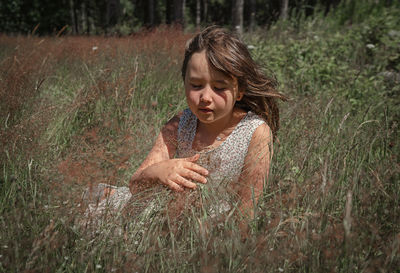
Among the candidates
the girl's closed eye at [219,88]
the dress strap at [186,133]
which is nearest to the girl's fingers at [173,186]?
the dress strap at [186,133]

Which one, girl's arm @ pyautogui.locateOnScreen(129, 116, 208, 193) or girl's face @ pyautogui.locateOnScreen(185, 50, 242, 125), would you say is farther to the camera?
girl's face @ pyautogui.locateOnScreen(185, 50, 242, 125)

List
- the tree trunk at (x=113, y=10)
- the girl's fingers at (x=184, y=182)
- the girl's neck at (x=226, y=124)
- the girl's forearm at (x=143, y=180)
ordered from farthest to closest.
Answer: the tree trunk at (x=113, y=10) < the girl's neck at (x=226, y=124) < the girl's forearm at (x=143, y=180) < the girl's fingers at (x=184, y=182)

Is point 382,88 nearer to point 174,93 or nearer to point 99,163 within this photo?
point 174,93

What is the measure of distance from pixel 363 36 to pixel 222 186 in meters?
4.42

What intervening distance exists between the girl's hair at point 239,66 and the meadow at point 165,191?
1.03 ft

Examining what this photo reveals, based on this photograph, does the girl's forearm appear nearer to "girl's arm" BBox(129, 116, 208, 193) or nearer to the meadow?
"girl's arm" BBox(129, 116, 208, 193)

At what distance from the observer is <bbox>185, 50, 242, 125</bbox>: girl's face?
67.1 inches

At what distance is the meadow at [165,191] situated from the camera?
1.25 metres

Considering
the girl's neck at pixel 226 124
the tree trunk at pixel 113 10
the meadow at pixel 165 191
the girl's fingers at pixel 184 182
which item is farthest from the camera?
the tree trunk at pixel 113 10

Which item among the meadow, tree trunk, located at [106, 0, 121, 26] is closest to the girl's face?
the meadow

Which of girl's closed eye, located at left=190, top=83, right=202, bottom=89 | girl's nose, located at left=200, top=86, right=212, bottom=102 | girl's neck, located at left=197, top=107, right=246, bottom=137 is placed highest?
girl's closed eye, located at left=190, top=83, right=202, bottom=89

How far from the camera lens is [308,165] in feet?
6.11

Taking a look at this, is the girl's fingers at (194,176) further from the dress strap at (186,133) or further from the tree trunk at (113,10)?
the tree trunk at (113,10)

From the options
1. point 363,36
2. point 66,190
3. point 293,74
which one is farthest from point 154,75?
point 363,36
